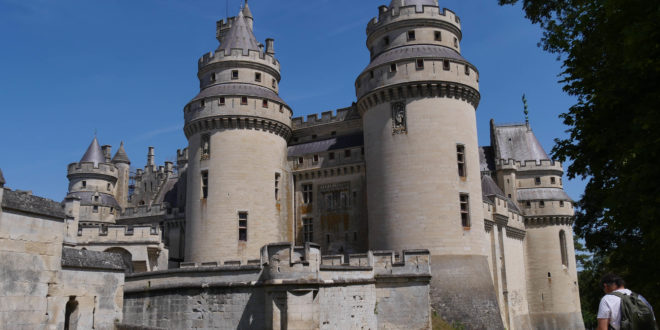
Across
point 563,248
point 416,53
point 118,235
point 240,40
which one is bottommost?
point 563,248

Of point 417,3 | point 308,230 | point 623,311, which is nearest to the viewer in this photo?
point 623,311

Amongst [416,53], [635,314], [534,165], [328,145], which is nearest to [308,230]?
[328,145]

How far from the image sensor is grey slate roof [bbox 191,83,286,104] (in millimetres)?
33531

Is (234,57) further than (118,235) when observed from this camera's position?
Yes

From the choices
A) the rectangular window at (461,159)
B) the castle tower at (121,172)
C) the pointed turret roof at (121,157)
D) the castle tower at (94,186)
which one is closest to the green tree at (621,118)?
the rectangular window at (461,159)

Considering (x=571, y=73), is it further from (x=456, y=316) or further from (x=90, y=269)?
(x=456, y=316)

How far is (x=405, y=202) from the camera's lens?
1129 inches

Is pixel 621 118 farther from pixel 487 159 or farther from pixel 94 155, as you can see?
pixel 94 155

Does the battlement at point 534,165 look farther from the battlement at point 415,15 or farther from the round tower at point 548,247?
the battlement at point 415,15

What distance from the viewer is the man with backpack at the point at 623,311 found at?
725cm

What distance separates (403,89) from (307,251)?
41.8 ft

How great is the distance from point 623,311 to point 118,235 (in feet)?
99.5

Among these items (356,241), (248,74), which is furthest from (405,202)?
(248,74)

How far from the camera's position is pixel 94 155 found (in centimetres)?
4572
